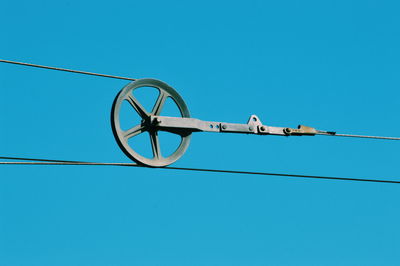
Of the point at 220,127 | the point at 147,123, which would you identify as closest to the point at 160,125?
the point at 147,123

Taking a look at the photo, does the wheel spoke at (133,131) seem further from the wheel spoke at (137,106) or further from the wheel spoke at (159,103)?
the wheel spoke at (159,103)

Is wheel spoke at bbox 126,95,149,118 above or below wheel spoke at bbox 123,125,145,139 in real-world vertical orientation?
above

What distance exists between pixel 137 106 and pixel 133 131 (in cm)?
39

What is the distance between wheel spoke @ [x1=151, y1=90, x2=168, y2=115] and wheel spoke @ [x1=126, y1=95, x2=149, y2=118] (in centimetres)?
15

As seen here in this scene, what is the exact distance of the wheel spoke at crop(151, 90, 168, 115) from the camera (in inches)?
568

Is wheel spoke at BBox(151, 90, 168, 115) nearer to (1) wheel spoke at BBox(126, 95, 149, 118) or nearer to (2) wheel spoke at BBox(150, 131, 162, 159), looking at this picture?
(1) wheel spoke at BBox(126, 95, 149, 118)

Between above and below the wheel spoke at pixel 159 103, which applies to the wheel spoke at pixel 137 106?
below

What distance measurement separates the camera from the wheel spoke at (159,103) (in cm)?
1442

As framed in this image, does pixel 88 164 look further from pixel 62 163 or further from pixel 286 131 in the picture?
pixel 286 131

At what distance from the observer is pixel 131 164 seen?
13.9 metres

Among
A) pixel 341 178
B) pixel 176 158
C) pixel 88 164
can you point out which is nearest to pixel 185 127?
pixel 176 158

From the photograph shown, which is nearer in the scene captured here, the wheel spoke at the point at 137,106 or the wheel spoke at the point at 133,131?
the wheel spoke at the point at 133,131

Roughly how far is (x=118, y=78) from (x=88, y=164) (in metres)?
1.67

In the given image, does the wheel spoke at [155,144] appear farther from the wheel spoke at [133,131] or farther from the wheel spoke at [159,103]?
the wheel spoke at [159,103]
